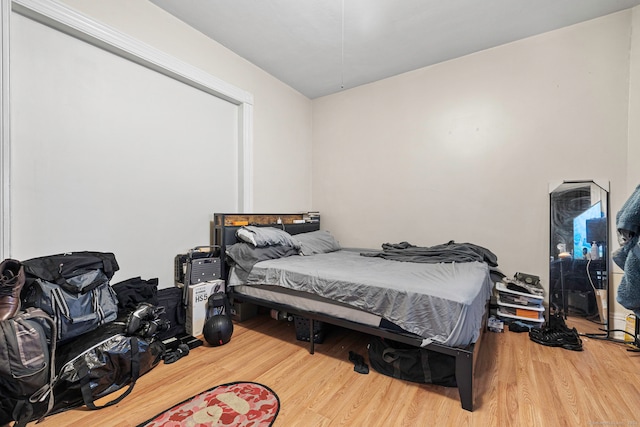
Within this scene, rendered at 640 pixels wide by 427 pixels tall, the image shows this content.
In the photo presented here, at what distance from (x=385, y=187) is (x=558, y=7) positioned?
228cm

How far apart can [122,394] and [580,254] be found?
385 centimetres

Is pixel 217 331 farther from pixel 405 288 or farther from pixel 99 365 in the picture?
pixel 405 288

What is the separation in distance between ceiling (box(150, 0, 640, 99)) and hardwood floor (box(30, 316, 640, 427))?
2.93 m

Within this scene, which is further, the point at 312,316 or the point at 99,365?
the point at 312,316

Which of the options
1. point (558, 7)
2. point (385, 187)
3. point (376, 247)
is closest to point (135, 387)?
point (376, 247)

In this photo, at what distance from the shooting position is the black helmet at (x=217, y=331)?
86.4 inches

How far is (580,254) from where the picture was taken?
251 cm

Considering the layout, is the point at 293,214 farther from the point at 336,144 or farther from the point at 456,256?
the point at 456,256

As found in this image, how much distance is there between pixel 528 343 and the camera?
2279 mm

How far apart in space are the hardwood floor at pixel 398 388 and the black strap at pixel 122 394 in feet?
0.13

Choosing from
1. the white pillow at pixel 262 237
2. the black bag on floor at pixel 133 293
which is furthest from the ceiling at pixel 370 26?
the black bag on floor at pixel 133 293

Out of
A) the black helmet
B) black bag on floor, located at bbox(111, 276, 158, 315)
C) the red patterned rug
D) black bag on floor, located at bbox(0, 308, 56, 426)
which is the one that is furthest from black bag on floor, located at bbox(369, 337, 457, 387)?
black bag on floor, located at bbox(0, 308, 56, 426)

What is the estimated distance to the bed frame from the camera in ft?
4.85

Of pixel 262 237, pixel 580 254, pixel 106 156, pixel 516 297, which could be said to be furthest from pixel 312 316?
pixel 580 254
